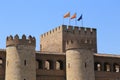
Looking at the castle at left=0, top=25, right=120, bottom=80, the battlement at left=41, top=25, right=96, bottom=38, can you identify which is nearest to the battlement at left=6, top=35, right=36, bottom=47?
the castle at left=0, top=25, right=120, bottom=80

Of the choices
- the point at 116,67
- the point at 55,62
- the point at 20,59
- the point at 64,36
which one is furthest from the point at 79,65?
the point at 64,36

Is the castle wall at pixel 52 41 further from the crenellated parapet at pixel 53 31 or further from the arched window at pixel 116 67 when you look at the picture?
the arched window at pixel 116 67

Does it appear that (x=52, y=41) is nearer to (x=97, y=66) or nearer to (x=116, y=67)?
(x=97, y=66)

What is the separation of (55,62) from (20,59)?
7389 mm

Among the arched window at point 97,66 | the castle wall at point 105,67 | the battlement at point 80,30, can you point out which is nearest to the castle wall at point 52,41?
the battlement at point 80,30

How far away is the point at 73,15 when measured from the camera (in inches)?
2613

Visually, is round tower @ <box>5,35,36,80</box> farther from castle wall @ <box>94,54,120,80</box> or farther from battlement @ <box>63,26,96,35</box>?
battlement @ <box>63,26,96,35</box>

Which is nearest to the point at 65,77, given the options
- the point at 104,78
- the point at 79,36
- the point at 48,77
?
the point at 48,77

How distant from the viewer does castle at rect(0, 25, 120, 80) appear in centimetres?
5003

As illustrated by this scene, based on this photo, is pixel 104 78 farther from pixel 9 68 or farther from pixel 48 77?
pixel 9 68

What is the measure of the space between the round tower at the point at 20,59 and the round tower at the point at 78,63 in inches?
235

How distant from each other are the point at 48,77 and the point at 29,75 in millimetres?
4827

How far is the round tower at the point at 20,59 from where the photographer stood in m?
49.7

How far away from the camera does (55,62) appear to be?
182ft
